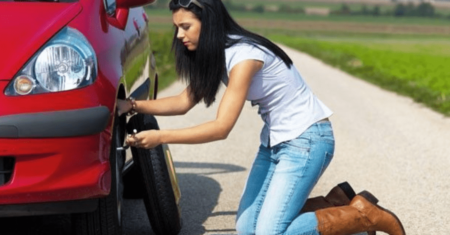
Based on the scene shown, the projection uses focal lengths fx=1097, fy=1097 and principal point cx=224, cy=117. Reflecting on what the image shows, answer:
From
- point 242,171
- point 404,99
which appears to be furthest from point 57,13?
point 404,99

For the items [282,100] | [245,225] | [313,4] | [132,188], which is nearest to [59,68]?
[282,100]

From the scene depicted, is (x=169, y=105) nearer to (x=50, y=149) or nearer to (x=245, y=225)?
(x=245, y=225)

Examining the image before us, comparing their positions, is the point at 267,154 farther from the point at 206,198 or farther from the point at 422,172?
the point at 422,172

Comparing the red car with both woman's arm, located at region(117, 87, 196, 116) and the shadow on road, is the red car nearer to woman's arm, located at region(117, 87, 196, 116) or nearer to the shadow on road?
woman's arm, located at region(117, 87, 196, 116)

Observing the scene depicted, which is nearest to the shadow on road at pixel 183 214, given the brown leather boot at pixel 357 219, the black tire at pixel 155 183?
the black tire at pixel 155 183

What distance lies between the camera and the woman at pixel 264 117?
4773 mm

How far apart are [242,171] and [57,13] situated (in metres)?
4.05

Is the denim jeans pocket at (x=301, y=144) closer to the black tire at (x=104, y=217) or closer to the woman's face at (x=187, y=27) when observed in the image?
the woman's face at (x=187, y=27)

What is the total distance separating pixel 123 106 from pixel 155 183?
0.57 metres

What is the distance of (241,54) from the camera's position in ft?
15.9

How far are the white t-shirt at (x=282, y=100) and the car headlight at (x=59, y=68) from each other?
704 mm

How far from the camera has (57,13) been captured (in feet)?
15.6

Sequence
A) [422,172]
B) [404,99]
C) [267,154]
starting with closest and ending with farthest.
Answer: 1. [267,154]
2. [422,172]
3. [404,99]

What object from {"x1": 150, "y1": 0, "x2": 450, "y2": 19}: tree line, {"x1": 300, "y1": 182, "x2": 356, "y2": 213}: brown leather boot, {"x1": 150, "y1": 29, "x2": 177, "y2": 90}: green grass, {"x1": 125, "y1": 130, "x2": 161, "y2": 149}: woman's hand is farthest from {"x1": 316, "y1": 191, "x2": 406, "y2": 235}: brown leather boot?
{"x1": 150, "y1": 0, "x2": 450, "y2": 19}: tree line
